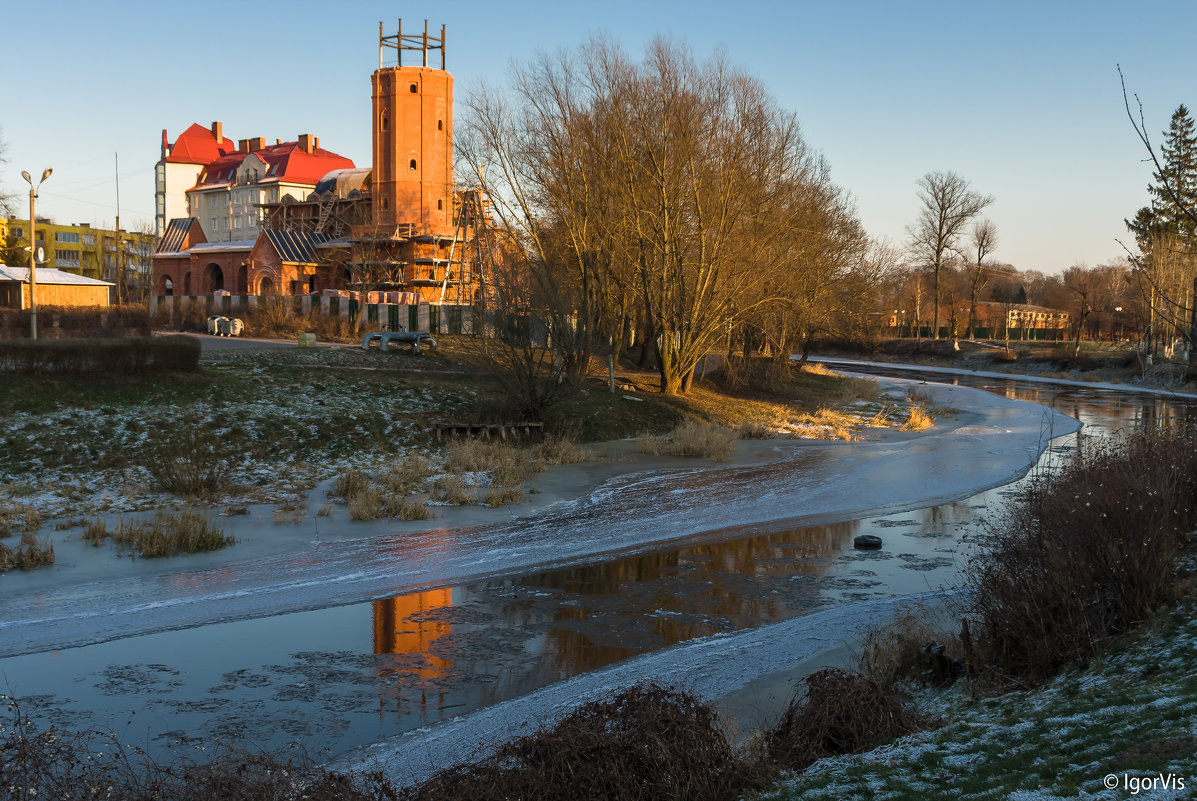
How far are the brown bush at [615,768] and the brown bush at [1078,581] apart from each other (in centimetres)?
300

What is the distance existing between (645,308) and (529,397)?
346 inches

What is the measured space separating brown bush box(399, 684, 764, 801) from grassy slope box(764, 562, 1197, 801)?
1.75 ft

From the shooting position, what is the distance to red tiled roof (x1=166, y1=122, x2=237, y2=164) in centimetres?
9262

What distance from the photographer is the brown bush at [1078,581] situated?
7719 millimetres

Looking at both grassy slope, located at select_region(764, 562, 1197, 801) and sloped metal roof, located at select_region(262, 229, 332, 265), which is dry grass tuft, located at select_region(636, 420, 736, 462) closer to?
grassy slope, located at select_region(764, 562, 1197, 801)

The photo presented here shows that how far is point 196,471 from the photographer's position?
16.4m

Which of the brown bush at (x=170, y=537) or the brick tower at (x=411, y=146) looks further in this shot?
the brick tower at (x=411, y=146)

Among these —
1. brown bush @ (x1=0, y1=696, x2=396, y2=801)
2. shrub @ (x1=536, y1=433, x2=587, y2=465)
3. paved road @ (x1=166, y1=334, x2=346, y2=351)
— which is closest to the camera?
brown bush @ (x1=0, y1=696, x2=396, y2=801)

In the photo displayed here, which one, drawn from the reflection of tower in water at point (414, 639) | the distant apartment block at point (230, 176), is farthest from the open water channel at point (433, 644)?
the distant apartment block at point (230, 176)

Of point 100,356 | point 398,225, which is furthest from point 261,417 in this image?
point 398,225

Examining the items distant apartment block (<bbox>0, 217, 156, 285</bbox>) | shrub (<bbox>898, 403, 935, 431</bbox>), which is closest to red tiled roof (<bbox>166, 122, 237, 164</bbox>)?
distant apartment block (<bbox>0, 217, 156, 285</bbox>)

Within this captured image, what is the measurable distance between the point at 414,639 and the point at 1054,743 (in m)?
6.58

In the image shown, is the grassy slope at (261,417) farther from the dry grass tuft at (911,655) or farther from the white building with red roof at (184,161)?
the white building with red roof at (184,161)

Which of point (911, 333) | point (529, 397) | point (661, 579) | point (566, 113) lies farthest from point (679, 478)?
point (911, 333)
